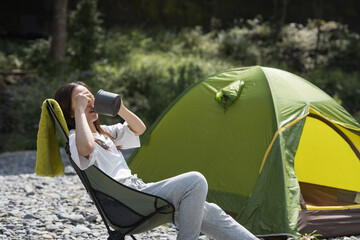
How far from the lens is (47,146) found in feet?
9.77

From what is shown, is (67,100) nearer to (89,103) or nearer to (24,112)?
(89,103)

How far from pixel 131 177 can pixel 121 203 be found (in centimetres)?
21

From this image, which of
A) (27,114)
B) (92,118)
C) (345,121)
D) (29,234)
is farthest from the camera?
(27,114)

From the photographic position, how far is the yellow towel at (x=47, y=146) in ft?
9.52

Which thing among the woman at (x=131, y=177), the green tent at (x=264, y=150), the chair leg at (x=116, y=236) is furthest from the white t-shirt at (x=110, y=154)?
the green tent at (x=264, y=150)

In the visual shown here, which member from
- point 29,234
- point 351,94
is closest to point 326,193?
point 29,234

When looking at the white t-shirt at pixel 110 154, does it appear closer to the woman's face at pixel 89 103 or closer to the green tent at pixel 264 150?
the woman's face at pixel 89 103

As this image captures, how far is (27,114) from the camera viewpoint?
29.5ft

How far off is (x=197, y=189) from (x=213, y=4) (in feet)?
47.0

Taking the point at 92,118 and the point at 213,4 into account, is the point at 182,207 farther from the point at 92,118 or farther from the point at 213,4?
the point at 213,4

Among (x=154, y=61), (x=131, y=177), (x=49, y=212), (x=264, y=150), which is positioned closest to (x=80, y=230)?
(x=49, y=212)

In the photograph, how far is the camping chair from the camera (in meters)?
2.84

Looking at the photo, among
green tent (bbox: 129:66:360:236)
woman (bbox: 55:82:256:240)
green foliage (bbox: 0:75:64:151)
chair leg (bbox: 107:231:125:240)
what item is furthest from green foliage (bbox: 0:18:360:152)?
chair leg (bbox: 107:231:125:240)

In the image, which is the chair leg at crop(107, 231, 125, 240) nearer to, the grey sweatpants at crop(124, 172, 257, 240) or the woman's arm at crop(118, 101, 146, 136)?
the grey sweatpants at crop(124, 172, 257, 240)
